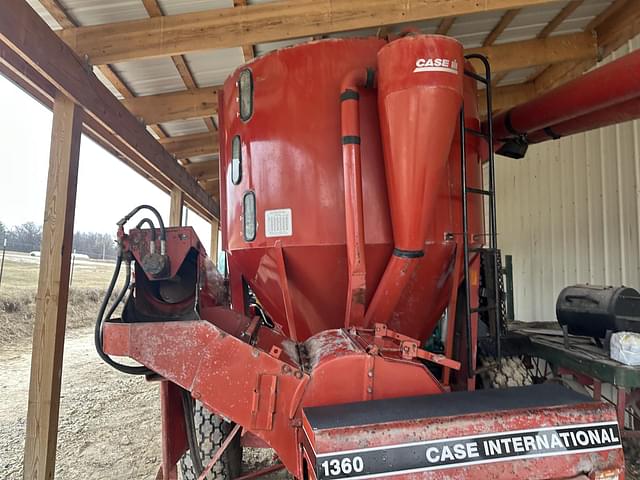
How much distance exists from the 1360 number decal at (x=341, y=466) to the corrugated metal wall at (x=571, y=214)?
3834 mm

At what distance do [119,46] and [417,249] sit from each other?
113 inches

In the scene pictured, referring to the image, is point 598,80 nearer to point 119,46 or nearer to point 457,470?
point 457,470

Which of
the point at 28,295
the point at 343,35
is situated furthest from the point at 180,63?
the point at 28,295

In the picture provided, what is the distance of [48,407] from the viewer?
2.77m

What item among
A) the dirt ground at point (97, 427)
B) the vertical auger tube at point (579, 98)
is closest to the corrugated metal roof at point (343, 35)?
the vertical auger tube at point (579, 98)

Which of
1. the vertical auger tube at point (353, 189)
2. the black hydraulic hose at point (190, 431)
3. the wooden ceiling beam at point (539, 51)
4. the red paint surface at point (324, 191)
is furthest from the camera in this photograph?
the wooden ceiling beam at point (539, 51)

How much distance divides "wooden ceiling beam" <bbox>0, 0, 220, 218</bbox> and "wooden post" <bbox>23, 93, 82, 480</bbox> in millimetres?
196

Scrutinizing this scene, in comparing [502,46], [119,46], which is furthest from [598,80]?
[119,46]

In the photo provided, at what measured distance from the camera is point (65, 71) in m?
2.93

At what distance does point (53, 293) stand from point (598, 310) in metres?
3.71

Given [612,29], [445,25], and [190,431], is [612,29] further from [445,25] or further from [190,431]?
[190,431]

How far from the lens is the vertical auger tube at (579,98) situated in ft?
7.89

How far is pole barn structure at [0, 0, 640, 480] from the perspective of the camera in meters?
2.78

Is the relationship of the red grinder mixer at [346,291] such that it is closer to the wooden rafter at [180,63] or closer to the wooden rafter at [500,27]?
the wooden rafter at [180,63]
